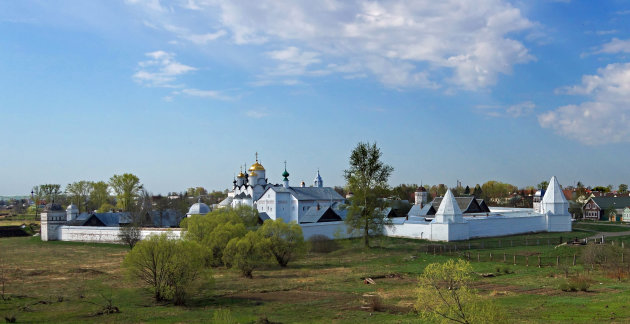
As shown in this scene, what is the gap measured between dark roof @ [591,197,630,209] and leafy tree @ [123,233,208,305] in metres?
64.5

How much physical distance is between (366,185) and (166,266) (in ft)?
66.1

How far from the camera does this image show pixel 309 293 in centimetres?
2109

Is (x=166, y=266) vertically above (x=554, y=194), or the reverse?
(x=554, y=194)

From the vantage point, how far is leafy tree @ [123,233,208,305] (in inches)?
784

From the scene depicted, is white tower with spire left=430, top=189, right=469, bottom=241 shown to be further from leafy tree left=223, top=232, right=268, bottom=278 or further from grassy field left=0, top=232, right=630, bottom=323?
leafy tree left=223, top=232, right=268, bottom=278

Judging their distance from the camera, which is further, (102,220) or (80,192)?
(80,192)

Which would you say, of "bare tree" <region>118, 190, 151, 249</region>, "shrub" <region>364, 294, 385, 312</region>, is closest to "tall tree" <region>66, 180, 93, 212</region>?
"bare tree" <region>118, 190, 151, 249</region>

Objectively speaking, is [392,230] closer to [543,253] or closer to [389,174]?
[389,174]

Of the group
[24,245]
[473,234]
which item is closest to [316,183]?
[473,234]

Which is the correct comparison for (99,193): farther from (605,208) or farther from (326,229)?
(605,208)

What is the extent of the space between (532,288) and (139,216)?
39626mm

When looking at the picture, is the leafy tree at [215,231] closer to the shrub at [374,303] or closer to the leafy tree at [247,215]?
the leafy tree at [247,215]

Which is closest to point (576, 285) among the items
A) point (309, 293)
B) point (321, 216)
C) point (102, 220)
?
point (309, 293)

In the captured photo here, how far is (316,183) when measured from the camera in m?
63.9
